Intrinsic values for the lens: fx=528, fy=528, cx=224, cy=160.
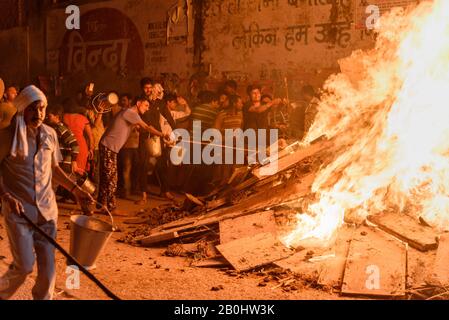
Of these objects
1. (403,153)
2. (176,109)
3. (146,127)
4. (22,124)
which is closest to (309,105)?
(176,109)

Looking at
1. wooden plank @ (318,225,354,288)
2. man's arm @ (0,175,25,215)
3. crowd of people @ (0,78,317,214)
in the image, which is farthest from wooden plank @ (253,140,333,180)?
A: man's arm @ (0,175,25,215)

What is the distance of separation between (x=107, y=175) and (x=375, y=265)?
5251 millimetres

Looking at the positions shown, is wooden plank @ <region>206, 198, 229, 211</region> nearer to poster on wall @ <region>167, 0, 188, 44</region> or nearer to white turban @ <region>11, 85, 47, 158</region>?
white turban @ <region>11, 85, 47, 158</region>

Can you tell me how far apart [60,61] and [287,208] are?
12455 mm

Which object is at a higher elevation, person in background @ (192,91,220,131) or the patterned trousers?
person in background @ (192,91,220,131)

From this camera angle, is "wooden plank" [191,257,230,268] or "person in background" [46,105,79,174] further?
"person in background" [46,105,79,174]

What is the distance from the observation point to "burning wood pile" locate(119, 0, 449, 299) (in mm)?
6738

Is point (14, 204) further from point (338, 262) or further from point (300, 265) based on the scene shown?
point (338, 262)

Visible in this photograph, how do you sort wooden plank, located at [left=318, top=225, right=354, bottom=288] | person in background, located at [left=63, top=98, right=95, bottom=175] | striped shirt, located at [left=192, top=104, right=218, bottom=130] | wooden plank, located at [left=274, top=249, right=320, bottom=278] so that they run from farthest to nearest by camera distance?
striped shirt, located at [left=192, top=104, right=218, bottom=130], person in background, located at [left=63, top=98, right=95, bottom=175], wooden plank, located at [left=274, top=249, right=320, bottom=278], wooden plank, located at [left=318, top=225, right=354, bottom=288]

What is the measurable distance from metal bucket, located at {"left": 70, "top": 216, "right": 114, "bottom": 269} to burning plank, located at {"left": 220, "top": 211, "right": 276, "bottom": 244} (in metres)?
1.97

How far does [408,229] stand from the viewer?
23.4 ft

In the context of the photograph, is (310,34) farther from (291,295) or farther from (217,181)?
(291,295)

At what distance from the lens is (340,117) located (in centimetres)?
904

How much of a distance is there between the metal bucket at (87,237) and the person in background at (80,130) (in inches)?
182
